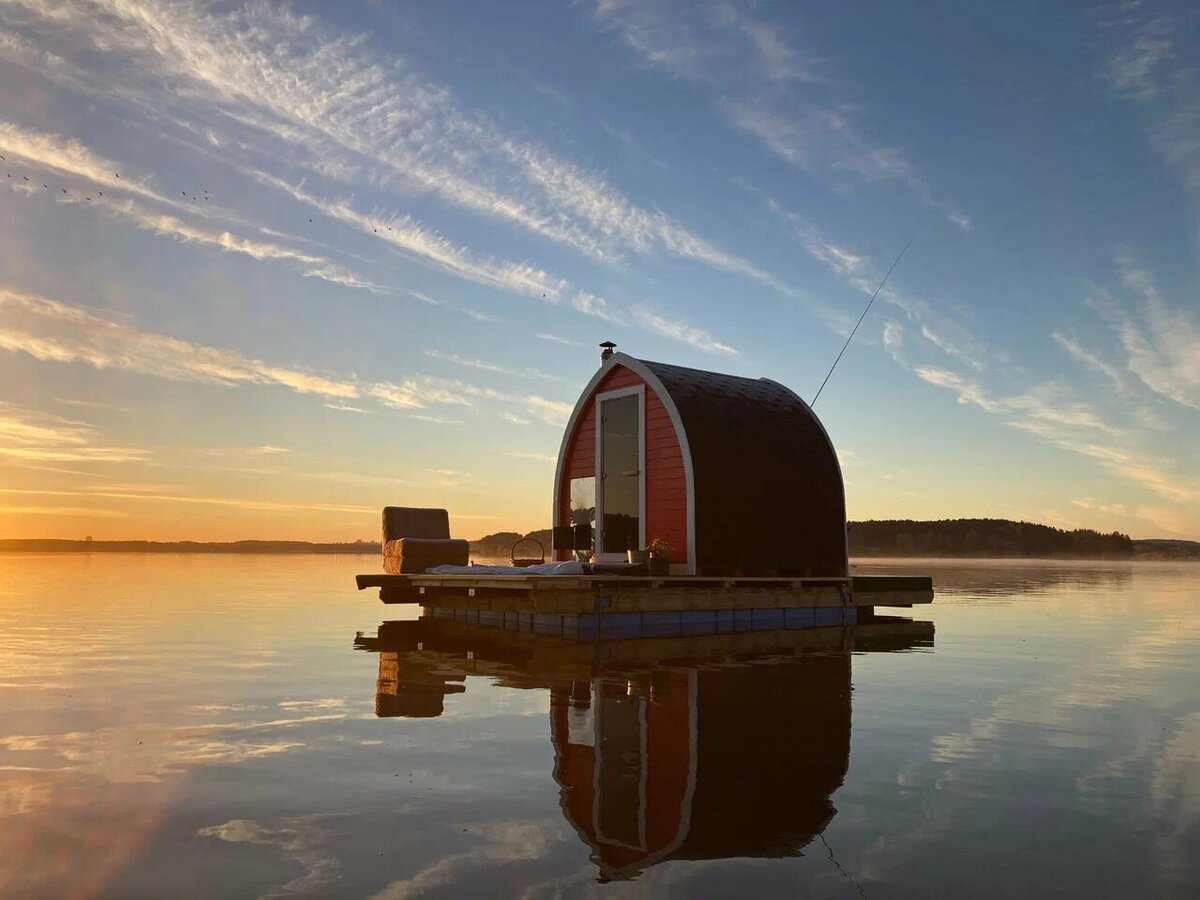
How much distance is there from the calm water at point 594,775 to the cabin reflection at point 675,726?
0.12 ft

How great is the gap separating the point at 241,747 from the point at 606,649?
7703 mm

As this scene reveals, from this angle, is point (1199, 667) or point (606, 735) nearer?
point (606, 735)

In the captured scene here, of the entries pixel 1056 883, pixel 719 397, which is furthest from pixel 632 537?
pixel 1056 883

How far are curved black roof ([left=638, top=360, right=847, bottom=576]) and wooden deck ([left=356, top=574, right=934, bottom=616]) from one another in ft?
2.16

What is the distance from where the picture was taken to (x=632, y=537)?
1986cm

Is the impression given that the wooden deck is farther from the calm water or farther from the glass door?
the glass door

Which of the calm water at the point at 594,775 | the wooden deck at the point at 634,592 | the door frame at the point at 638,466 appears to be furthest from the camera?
the door frame at the point at 638,466

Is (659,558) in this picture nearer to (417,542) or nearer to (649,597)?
(649,597)

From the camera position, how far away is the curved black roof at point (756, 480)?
18219mm

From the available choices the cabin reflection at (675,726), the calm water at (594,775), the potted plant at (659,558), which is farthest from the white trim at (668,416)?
the calm water at (594,775)

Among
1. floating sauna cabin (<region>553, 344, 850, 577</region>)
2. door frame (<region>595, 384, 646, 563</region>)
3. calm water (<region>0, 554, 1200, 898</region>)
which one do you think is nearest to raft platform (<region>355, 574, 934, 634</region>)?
floating sauna cabin (<region>553, 344, 850, 577</region>)

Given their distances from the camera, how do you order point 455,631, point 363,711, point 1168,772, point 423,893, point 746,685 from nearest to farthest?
point 423,893 → point 1168,772 → point 363,711 → point 746,685 → point 455,631

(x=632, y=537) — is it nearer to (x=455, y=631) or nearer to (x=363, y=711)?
(x=455, y=631)

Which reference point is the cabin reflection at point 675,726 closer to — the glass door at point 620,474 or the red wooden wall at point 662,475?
the red wooden wall at point 662,475
